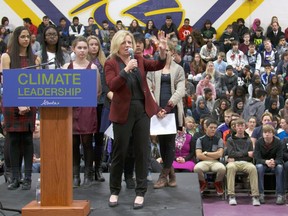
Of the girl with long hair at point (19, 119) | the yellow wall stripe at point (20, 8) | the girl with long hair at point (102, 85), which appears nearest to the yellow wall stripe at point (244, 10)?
the yellow wall stripe at point (20, 8)

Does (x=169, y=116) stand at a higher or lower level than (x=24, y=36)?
lower

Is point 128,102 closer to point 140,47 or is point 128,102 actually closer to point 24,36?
point 140,47

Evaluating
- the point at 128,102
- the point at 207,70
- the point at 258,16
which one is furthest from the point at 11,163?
the point at 258,16

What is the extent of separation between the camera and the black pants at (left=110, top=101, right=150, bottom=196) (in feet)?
13.8

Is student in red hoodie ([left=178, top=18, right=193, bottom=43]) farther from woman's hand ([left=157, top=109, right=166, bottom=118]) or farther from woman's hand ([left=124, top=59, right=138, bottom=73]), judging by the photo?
woman's hand ([left=124, top=59, right=138, bottom=73])

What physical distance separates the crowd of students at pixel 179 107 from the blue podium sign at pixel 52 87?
12.3 inches

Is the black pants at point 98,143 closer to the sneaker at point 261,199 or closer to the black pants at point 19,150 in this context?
the black pants at point 19,150

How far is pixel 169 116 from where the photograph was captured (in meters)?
4.80

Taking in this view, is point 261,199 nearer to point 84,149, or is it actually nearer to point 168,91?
point 168,91

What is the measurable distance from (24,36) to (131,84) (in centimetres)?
118

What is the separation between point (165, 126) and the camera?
477 centimetres

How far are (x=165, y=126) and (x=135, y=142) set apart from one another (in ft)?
1.88

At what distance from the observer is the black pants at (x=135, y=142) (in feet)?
13.8

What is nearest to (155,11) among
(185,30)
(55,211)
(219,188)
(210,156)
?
(185,30)
